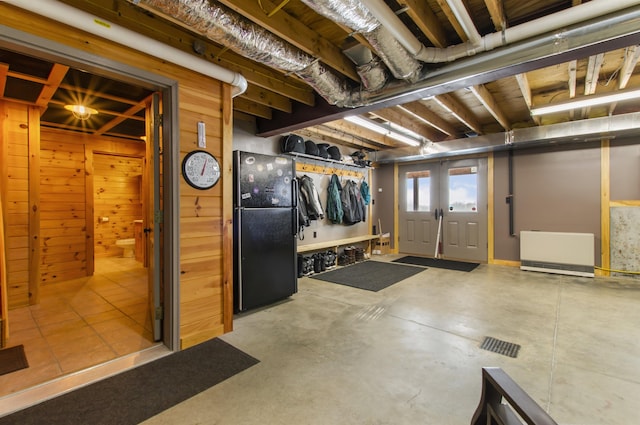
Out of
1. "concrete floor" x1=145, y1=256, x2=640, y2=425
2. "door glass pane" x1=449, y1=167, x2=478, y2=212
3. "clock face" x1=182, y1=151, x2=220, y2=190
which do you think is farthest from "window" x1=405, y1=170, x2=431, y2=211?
"clock face" x1=182, y1=151, x2=220, y2=190

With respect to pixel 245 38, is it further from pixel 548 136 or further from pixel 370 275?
pixel 548 136

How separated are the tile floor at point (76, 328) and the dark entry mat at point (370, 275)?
8.72 feet

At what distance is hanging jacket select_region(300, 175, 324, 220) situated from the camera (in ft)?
16.9

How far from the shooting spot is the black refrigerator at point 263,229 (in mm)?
3113

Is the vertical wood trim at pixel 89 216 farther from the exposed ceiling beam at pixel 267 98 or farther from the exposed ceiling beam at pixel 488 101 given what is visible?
the exposed ceiling beam at pixel 488 101

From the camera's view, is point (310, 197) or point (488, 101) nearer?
point (488, 101)

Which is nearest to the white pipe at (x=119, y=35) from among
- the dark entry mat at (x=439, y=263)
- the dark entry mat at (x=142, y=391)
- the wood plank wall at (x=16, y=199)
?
the dark entry mat at (x=142, y=391)

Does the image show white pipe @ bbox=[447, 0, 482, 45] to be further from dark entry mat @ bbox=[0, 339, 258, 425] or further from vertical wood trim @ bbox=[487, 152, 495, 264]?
vertical wood trim @ bbox=[487, 152, 495, 264]

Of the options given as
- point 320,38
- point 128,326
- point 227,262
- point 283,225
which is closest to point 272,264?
point 283,225

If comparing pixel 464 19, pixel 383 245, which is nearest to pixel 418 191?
pixel 383 245

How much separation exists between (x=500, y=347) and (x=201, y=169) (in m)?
2.97

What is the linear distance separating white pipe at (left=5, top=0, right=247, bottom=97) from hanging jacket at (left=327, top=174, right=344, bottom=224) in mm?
3455

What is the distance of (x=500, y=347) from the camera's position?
2422 millimetres

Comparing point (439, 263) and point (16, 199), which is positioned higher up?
point (16, 199)
